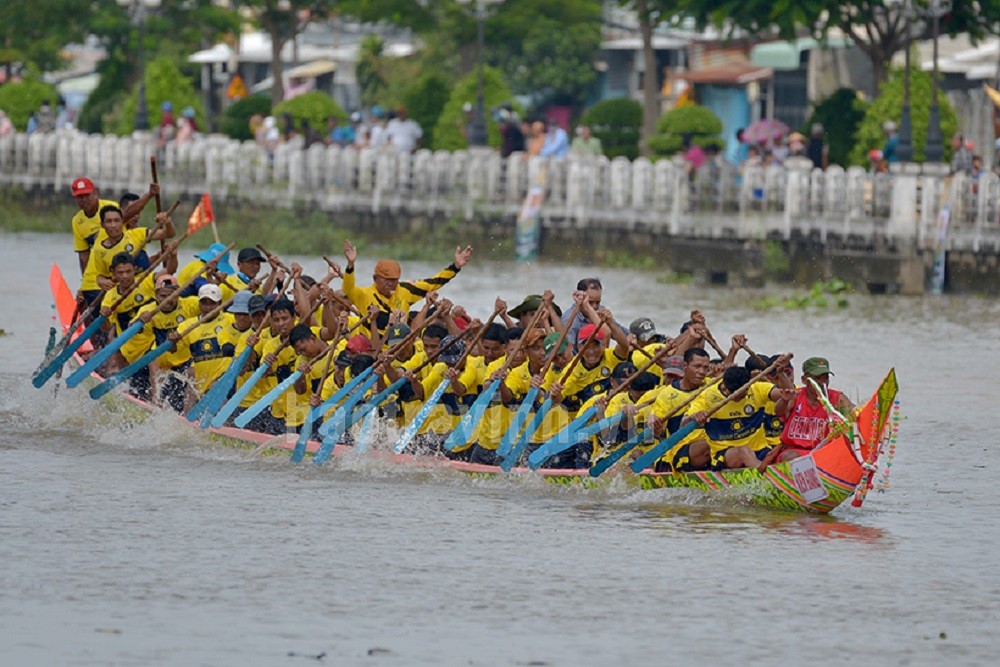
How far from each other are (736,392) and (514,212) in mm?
14957

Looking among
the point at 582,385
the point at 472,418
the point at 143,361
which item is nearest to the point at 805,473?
the point at 582,385

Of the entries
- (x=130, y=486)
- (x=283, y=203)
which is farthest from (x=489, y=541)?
(x=283, y=203)

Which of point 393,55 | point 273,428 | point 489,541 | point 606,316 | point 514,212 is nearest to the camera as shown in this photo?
point 489,541

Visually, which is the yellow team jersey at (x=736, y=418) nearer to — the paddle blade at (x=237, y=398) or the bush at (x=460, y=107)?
the paddle blade at (x=237, y=398)

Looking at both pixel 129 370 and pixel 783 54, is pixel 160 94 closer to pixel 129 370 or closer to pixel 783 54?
pixel 783 54

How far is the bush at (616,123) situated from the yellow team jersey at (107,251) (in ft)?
57.5

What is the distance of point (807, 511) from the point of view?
13156 mm

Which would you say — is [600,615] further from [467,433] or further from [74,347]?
[74,347]

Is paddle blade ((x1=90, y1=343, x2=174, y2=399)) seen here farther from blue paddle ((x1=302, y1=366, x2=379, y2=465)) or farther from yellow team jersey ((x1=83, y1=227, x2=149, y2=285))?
blue paddle ((x1=302, y1=366, x2=379, y2=465))

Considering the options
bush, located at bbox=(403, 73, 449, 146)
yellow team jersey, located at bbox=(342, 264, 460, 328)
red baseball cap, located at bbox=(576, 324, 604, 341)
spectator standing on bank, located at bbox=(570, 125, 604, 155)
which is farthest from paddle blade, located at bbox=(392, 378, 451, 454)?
bush, located at bbox=(403, 73, 449, 146)

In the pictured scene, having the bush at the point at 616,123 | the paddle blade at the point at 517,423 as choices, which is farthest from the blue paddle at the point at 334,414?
the bush at the point at 616,123

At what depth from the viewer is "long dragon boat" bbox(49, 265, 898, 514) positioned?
12484mm

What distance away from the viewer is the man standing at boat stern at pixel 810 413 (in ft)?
41.7

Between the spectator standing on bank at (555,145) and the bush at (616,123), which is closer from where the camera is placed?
the spectator standing on bank at (555,145)
